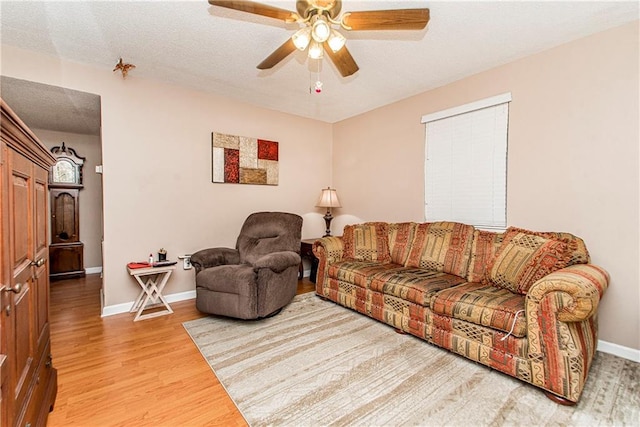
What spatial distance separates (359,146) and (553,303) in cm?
309

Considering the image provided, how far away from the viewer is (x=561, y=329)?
1.70 m

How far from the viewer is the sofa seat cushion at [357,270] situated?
9.57ft

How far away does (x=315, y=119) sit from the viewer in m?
4.57

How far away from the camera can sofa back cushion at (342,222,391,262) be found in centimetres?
337

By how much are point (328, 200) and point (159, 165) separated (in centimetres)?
216

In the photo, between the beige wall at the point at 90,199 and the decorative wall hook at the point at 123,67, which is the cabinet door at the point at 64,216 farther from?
the decorative wall hook at the point at 123,67

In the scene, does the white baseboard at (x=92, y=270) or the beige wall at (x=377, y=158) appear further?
the white baseboard at (x=92, y=270)

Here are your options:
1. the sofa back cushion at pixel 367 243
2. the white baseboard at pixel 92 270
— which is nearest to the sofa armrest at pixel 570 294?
the sofa back cushion at pixel 367 243

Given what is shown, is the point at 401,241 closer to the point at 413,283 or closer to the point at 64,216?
the point at 413,283

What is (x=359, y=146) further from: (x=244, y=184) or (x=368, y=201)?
(x=244, y=184)

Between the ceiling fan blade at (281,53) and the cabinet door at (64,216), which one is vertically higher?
the ceiling fan blade at (281,53)

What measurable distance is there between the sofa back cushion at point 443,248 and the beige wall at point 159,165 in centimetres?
204

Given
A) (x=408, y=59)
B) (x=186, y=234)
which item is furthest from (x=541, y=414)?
(x=186, y=234)

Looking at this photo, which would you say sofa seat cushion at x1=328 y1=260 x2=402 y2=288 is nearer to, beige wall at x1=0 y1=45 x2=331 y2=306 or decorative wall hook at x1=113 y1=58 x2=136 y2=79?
beige wall at x1=0 y1=45 x2=331 y2=306
